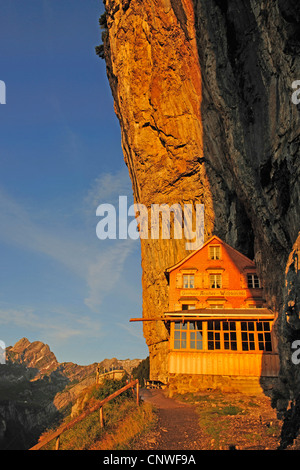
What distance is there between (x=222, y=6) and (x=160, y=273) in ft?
110

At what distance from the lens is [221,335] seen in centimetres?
2388

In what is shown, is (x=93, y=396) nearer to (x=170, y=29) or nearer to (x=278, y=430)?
(x=278, y=430)

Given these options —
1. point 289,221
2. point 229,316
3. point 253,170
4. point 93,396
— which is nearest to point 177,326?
point 229,316

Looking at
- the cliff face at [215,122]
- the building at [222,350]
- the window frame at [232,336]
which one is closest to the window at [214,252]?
the cliff face at [215,122]

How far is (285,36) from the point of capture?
17266mm

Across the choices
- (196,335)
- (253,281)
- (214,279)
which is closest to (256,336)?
(196,335)

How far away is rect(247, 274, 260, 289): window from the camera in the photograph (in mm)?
30891

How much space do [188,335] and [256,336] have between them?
15.6 feet

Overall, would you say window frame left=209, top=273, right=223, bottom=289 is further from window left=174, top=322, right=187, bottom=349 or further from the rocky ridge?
the rocky ridge

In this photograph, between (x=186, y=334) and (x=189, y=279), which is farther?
(x=189, y=279)

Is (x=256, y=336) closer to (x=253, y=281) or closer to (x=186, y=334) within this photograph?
(x=186, y=334)

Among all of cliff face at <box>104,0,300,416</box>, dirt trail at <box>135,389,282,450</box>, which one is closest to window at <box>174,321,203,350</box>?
dirt trail at <box>135,389,282,450</box>

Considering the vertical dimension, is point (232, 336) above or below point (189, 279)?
below
